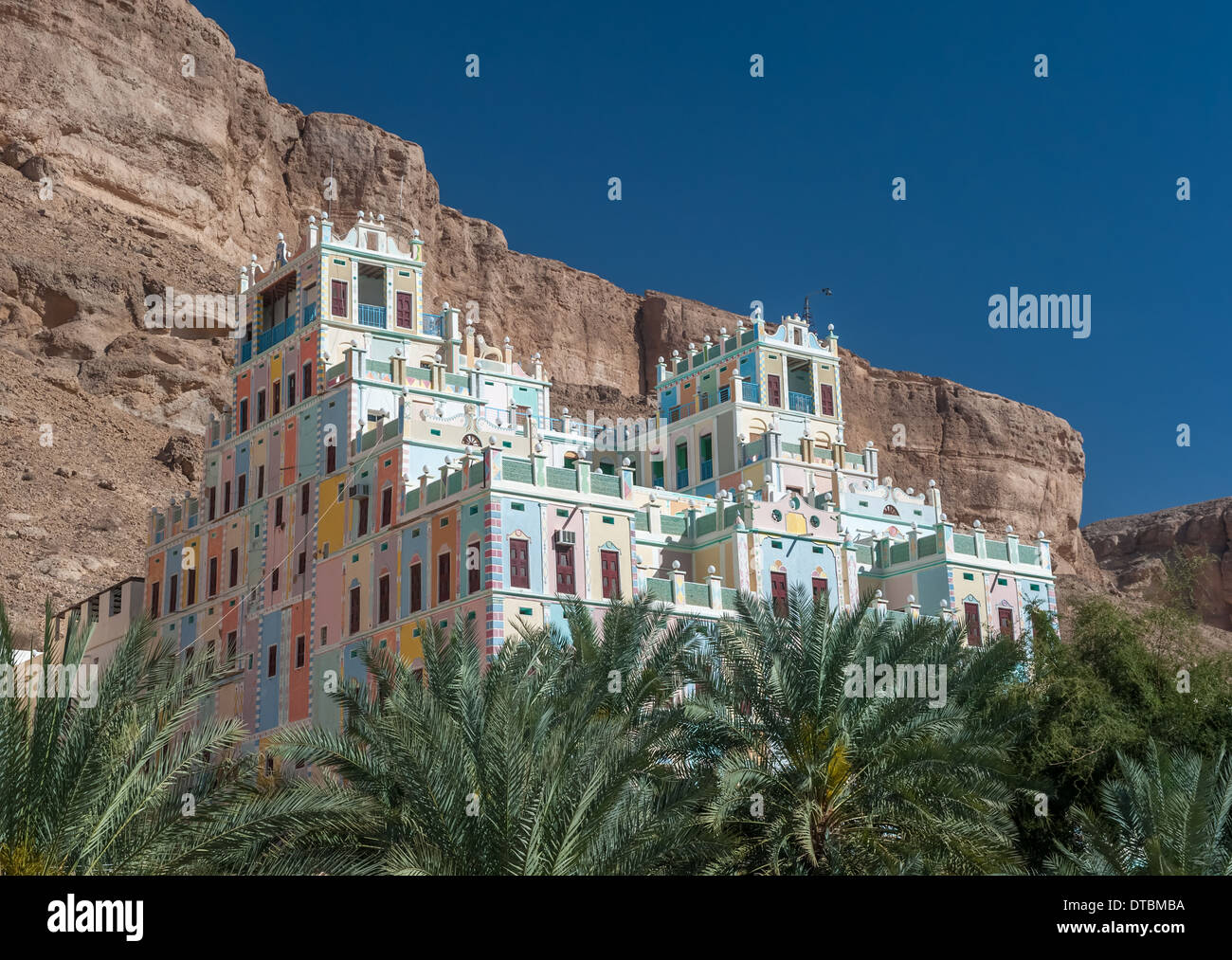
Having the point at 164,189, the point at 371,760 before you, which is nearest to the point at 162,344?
the point at 164,189

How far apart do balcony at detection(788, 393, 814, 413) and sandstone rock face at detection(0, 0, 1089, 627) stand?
2899cm

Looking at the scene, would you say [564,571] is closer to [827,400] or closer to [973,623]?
[973,623]

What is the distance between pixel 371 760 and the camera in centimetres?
2452

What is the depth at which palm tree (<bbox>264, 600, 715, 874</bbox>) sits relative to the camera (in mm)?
21188

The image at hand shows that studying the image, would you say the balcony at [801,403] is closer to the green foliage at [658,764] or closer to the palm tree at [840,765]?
the green foliage at [658,764]

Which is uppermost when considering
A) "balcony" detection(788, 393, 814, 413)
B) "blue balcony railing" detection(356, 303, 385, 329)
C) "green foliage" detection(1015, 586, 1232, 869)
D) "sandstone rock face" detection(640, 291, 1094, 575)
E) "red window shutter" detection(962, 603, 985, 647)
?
"sandstone rock face" detection(640, 291, 1094, 575)

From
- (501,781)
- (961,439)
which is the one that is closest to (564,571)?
(501,781)

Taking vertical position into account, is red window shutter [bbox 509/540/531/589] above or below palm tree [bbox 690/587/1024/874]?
above

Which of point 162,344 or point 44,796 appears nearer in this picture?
point 44,796

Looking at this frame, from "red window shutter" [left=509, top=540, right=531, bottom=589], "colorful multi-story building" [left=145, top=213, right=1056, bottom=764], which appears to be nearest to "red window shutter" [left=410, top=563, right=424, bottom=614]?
"colorful multi-story building" [left=145, top=213, right=1056, bottom=764]

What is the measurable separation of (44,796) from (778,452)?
37695mm

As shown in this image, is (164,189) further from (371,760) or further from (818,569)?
(371,760)

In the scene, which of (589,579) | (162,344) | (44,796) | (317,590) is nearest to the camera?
(44,796)

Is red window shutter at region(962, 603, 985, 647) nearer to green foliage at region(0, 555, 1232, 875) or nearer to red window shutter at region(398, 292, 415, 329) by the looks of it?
green foliage at region(0, 555, 1232, 875)
